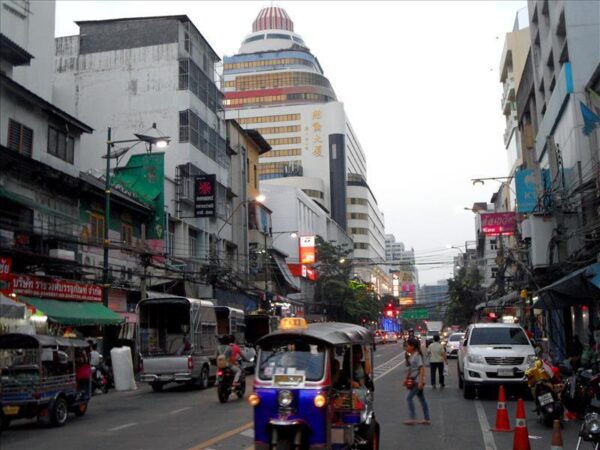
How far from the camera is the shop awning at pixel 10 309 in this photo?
21.2 meters

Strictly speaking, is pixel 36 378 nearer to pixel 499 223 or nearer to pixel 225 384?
pixel 225 384

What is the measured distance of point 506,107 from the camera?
274 ft

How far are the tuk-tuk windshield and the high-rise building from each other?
4087 inches

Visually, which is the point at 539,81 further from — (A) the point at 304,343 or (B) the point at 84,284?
(A) the point at 304,343

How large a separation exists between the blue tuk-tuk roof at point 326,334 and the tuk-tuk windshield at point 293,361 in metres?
0.13

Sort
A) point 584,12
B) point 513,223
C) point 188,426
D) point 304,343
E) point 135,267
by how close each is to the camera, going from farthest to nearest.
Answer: point 513,223 < point 135,267 < point 584,12 < point 188,426 < point 304,343

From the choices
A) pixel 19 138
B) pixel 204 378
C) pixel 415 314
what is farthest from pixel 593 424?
pixel 415 314

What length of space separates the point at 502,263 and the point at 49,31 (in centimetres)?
3376

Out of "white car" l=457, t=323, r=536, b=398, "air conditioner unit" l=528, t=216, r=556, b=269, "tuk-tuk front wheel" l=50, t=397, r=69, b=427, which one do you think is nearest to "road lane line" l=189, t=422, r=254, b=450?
"tuk-tuk front wheel" l=50, t=397, r=69, b=427

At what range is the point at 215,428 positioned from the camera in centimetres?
1419

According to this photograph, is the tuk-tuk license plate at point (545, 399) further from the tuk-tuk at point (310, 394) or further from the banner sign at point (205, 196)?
the banner sign at point (205, 196)

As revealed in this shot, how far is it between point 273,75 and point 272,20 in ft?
77.2

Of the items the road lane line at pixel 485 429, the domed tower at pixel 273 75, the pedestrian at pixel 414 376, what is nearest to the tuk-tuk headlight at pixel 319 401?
the road lane line at pixel 485 429

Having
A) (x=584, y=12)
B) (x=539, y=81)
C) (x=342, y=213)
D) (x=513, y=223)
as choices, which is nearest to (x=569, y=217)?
(x=584, y=12)
